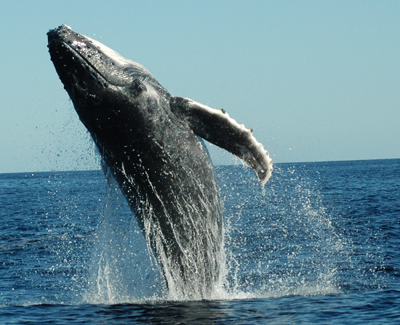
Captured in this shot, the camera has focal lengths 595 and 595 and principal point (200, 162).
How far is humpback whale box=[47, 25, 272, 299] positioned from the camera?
Answer: 10.9m

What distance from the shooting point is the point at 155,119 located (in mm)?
11328

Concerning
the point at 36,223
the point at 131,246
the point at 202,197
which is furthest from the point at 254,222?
the point at 202,197

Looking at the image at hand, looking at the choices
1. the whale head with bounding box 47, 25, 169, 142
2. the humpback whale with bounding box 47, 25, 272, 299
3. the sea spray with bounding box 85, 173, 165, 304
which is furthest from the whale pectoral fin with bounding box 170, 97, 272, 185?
the sea spray with bounding box 85, 173, 165, 304

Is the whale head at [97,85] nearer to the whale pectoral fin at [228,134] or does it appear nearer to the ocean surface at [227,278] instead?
the whale pectoral fin at [228,134]

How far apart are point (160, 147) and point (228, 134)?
134cm

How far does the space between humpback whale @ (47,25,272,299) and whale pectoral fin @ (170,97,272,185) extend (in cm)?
2

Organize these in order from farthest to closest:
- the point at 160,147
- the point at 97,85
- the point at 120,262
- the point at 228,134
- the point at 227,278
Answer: the point at 227,278
the point at 120,262
the point at 160,147
the point at 228,134
the point at 97,85

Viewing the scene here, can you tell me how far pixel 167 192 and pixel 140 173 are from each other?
2.18 ft

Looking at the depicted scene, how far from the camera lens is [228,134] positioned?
11227 mm

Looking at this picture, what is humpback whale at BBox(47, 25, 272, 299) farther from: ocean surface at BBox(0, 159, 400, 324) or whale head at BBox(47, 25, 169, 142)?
ocean surface at BBox(0, 159, 400, 324)

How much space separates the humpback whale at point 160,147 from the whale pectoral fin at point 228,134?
2 centimetres

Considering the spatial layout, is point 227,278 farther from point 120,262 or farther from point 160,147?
point 160,147

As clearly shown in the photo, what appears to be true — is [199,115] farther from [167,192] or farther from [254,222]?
[254,222]

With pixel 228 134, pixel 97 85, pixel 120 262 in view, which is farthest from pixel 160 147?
pixel 120 262
